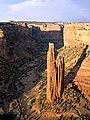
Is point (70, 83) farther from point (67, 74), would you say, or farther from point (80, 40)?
point (80, 40)

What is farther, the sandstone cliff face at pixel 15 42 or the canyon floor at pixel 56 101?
the sandstone cliff face at pixel 15 42

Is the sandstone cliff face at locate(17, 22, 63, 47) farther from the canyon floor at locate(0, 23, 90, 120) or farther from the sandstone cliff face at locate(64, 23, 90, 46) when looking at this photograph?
the sandstone cliff face at locate(64, 23, 90, 46)

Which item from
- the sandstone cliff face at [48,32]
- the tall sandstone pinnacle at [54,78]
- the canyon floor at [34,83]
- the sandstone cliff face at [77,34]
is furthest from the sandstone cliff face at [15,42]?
the tall sandstone pinnacle at [54,78]

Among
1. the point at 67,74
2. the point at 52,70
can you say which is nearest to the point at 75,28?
the point at 67,74

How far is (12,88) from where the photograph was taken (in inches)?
2717

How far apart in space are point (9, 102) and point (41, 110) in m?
8.25

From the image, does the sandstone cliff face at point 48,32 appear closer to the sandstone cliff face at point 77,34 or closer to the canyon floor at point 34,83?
the canyon floor at point 34,83

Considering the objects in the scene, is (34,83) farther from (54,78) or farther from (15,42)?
(15,42)

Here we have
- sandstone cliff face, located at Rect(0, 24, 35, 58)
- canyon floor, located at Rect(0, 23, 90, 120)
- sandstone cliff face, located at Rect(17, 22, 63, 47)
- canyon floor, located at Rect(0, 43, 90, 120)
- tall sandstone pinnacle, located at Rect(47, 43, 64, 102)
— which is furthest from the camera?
sandstone cliff face, located at Rect(17, 22, 63, 47)

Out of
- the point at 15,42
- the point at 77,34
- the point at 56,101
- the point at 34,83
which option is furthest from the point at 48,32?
the point at 56,101

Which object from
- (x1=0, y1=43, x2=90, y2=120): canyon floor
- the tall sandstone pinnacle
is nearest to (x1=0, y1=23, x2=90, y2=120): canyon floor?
(x1=0, y1=43, x2=90, y2=120): canyon floor

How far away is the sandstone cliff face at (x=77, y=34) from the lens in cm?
8506

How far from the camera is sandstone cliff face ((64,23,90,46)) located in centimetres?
8506

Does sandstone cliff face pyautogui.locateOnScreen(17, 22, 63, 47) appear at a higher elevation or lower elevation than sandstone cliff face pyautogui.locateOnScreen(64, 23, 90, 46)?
lower
